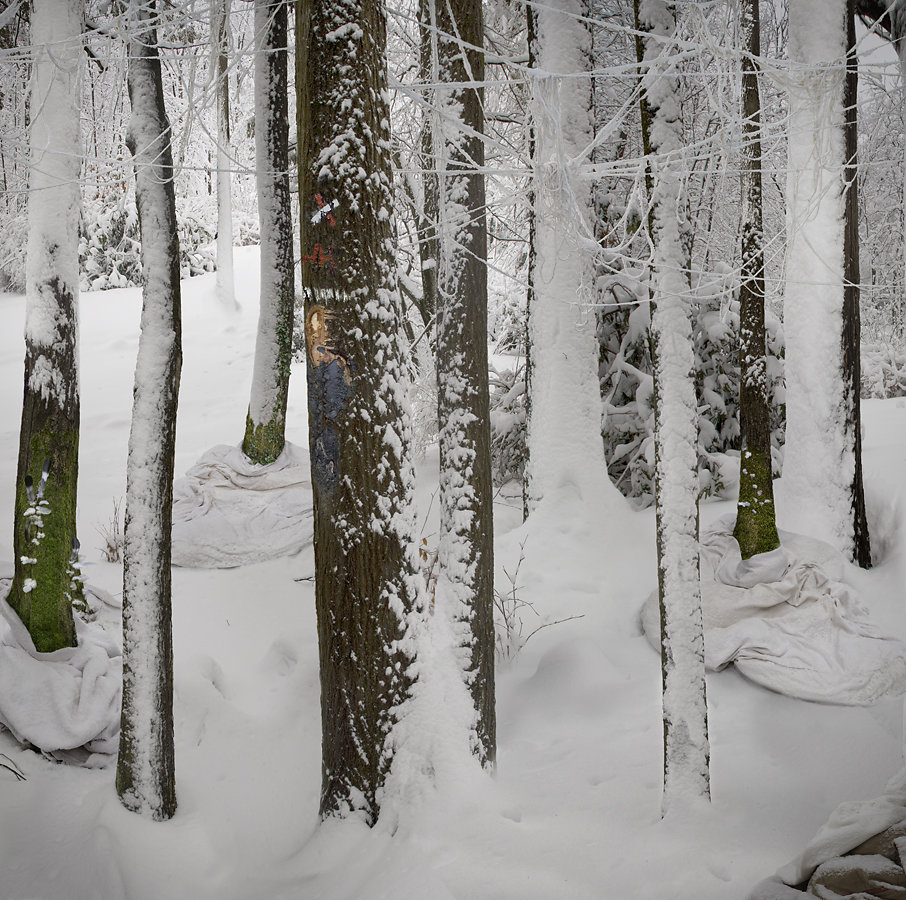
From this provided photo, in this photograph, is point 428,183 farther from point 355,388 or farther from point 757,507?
point 757,507

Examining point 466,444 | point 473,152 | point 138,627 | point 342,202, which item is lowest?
point 138,627

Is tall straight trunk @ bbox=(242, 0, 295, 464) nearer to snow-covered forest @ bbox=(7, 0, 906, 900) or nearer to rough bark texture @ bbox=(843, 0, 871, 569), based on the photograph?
snow-covered forest @ bbox=(7, 0, 906, 900)

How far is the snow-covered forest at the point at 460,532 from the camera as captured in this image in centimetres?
302

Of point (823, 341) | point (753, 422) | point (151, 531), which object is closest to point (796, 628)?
point (753, 422)

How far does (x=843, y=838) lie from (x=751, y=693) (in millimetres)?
2012

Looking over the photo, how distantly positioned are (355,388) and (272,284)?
16.6ft

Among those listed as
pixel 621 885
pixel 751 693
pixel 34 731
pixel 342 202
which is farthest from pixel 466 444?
pixel 34 731

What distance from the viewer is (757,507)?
5094mm

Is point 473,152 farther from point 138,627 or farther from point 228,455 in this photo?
point 228,455

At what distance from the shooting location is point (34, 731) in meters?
3.97

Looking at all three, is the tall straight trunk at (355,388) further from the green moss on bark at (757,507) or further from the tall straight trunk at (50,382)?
the green moss on bark at (757,507)

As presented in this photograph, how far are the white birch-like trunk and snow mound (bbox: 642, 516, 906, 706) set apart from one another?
0.34 m

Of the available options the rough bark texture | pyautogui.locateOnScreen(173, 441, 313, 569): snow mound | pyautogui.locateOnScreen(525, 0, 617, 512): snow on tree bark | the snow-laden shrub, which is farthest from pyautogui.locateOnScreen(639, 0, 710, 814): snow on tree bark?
the snow-laden shrub

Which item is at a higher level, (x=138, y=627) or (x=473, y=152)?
(x=473, y=152)
